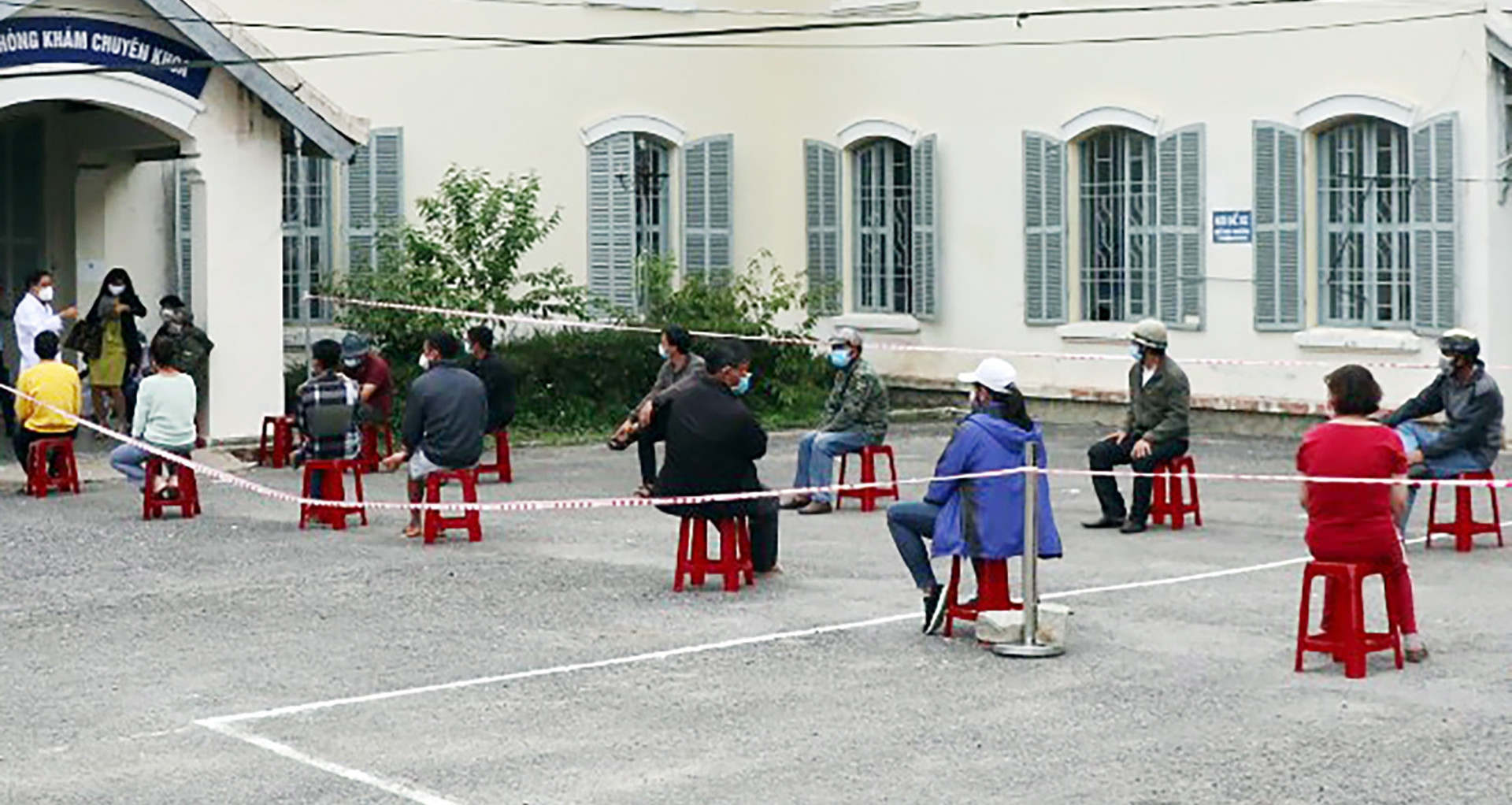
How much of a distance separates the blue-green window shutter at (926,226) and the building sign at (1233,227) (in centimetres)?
351

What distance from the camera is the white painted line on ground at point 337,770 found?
932 cm

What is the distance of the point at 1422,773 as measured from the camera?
9.53 meters

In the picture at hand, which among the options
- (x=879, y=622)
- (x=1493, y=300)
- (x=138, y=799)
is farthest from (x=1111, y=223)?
(x=138, y=799)

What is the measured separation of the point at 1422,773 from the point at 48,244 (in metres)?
17.6

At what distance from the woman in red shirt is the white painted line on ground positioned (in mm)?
4327

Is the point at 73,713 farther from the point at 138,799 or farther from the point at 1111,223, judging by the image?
the point at 1111,223

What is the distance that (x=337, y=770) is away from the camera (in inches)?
387

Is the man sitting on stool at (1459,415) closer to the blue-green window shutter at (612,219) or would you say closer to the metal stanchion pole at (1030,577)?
the metal stanchion pole at (1030,577)

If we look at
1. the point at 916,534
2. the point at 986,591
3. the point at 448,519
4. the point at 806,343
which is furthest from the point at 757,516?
the point at 806,343

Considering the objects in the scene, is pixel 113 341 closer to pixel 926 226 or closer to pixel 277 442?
pixel 277 442

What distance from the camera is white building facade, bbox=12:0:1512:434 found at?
22703mm

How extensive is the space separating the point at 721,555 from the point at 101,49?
9.47 metres

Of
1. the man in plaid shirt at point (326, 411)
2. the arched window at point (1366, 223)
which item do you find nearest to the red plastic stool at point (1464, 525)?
the man in plaid shirt at point (326, 411)

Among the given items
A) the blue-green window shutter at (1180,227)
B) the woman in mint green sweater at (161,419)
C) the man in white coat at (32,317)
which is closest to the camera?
the woman in mint green sweater at (161,419)
